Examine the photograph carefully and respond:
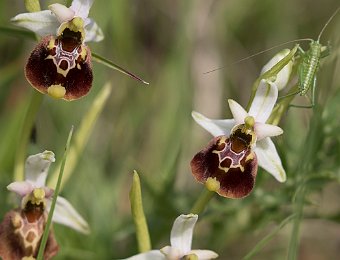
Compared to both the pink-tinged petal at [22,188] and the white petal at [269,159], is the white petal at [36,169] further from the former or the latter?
the white petal at [269,159]

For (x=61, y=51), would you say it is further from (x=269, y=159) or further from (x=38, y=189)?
(x=269, y=159)

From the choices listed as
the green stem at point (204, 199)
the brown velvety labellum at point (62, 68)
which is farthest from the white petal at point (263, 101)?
the brown velvety labellum at point (62, 68)

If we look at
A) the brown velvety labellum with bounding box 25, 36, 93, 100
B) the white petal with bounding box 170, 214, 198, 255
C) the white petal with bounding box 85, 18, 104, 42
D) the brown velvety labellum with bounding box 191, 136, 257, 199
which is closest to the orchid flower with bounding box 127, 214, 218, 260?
the white petal with bounding box 170, 214, 198, 255

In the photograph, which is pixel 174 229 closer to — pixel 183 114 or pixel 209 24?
pixel 183 114

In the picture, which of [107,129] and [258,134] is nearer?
[258,134]

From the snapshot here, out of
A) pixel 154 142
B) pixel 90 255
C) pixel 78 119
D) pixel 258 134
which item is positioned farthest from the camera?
pixel 154 142

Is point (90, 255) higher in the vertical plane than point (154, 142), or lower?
lower

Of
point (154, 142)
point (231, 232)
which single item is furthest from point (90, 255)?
point (154, 142)
